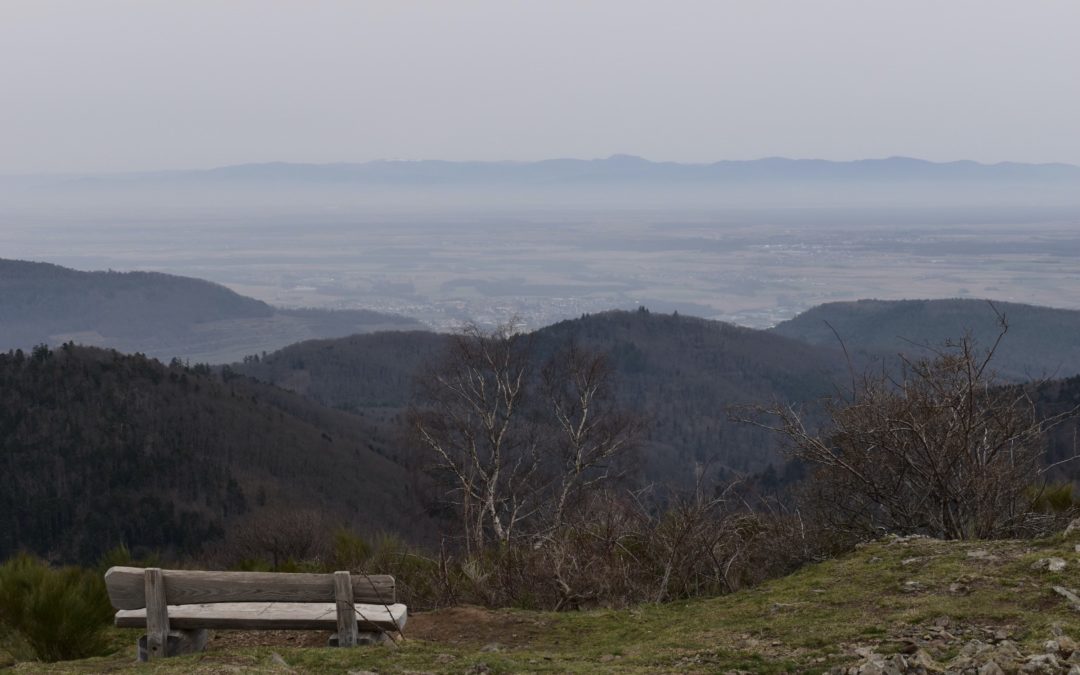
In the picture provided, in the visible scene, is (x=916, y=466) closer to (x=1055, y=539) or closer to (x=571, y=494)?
(x=1055, y=539)

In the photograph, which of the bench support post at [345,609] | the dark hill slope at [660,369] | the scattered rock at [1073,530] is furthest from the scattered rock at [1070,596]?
the dark hill slope at [660,369]

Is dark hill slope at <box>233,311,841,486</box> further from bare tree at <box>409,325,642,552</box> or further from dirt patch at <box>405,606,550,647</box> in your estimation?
dirt patch at <box>405,606,550,647</box>

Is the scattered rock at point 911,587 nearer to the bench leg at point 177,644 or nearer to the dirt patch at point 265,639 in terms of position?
the dirt patch at point 265,639

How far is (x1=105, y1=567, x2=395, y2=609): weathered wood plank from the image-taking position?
680cm

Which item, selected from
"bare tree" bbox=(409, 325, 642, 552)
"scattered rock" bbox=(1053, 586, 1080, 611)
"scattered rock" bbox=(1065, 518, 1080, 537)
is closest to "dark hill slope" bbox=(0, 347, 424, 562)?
"bare tree" bbox=(409, 325, 642, 552)

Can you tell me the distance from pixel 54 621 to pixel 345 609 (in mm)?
3332

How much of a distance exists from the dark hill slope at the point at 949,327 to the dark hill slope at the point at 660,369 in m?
10.9

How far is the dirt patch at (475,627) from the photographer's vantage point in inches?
303

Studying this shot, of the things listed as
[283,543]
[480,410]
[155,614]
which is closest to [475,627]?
[155,614]

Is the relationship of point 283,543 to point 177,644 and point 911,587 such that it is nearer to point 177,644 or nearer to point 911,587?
point 177,644

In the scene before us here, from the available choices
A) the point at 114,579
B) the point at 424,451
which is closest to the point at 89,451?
→ the point at 424,451

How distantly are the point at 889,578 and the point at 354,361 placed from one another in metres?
133

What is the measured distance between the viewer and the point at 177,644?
693cm

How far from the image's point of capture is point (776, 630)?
21.1 feet
